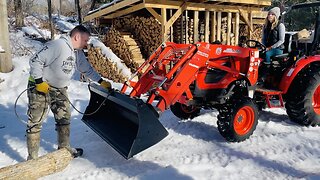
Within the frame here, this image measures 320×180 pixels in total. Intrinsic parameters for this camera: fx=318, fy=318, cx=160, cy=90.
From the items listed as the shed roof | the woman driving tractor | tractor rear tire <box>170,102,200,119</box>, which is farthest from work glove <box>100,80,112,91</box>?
the shed roof

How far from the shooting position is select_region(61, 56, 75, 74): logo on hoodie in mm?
3881

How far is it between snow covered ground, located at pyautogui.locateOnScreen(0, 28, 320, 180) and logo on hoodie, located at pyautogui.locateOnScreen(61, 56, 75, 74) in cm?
119

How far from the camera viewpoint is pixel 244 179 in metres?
3.52

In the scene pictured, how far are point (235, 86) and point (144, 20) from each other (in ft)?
20.7

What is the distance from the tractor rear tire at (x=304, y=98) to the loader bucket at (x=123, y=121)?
8.32 ft

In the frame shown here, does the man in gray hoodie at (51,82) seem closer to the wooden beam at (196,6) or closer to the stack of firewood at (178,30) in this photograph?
the wooden beam at (196,6)

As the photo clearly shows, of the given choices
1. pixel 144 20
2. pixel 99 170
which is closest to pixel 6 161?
pixel 99 170

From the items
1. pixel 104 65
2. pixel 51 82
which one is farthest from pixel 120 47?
pixel 51 82

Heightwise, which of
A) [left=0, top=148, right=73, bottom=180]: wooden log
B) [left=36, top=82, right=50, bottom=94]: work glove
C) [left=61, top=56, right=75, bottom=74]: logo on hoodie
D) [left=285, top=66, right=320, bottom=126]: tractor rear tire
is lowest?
[left=0, top=148, right=73, bottom=180]: wooden log

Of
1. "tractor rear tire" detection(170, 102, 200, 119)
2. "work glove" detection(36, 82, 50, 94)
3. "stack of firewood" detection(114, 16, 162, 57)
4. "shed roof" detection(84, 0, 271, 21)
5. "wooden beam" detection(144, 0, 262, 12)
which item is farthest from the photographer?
"stack of firewood" detection(114, 16, 162, 57)

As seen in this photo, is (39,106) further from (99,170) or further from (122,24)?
(122,24)

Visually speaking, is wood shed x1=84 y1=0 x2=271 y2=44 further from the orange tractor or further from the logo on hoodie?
the logo on hoodie

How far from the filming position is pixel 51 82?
12.9ft

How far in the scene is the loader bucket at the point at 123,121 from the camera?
3729mm
